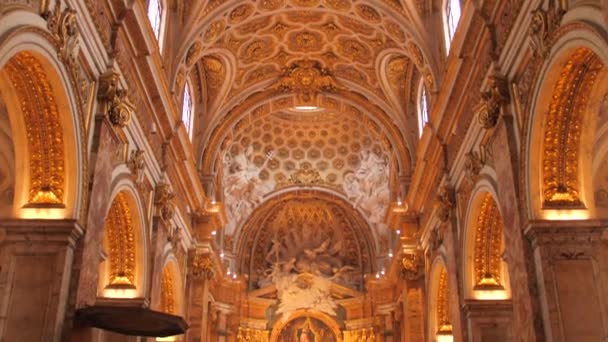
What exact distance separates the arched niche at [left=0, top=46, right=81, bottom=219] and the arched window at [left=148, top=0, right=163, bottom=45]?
6.58 m

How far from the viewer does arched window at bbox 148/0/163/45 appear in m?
16.7

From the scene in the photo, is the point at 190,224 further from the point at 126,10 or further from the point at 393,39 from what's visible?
the point at 126,10

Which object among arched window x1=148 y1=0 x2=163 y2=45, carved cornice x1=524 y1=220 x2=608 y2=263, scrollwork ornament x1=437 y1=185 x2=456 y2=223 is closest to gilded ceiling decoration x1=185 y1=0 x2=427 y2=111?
arched window x1=148 y1=0 x2=163 y2=45

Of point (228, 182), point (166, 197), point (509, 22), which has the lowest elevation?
point (166, 197)

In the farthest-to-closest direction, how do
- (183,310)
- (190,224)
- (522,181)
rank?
(190,224)
(183,310)
(522,181)

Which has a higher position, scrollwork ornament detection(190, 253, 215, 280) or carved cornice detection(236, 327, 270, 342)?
scrollwork ornament detection(190, 253, 215, 280)

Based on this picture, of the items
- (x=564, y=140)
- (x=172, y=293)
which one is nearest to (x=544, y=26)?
(x=564, y=140)

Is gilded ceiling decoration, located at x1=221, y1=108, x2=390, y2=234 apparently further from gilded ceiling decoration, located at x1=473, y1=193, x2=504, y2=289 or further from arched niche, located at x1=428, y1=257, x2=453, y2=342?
gilded ceiling decoration, located at x1=473, y1=193, x2=504, y2=289

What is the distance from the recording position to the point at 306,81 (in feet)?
77.5

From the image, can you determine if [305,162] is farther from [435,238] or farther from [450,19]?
[450,19]

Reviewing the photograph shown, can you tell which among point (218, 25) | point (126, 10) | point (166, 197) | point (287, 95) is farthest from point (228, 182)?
point (126, 10)

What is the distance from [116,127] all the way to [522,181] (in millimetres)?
6934

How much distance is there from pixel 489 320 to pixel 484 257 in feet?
4.23

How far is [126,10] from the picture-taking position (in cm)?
1289
